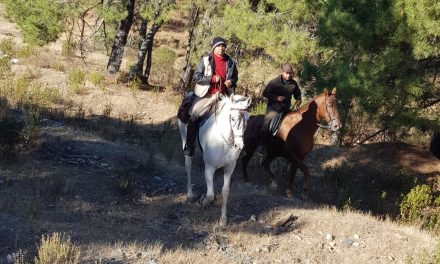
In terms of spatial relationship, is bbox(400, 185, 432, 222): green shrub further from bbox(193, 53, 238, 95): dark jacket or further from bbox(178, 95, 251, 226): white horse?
bbox(193, 53, 238, 95): dark jacket

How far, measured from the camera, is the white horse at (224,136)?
22.5 feet

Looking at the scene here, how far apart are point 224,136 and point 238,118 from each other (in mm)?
454

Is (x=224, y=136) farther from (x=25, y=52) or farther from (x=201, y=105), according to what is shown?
(x=25, y=52)

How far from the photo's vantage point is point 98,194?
328 inches

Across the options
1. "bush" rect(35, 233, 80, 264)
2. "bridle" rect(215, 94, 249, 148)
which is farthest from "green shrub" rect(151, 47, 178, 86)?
"bush" rect(35, 233, 80, 264)

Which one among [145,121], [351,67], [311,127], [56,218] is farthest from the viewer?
[145,121]

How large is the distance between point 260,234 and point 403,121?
489cm

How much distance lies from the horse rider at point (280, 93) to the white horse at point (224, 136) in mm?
2884

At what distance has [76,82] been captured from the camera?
17.5 metres

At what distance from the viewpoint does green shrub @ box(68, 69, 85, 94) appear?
17.0 meters

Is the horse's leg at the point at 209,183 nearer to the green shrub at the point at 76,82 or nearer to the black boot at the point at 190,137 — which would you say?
the black boot at the point at 190,137

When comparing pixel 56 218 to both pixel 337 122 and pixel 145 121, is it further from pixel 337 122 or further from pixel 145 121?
pixel 145 121

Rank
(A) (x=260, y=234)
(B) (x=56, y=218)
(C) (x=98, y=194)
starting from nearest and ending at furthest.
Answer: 1. (B) (x=56, y=218)
2. (A) (x=260, y=234)
3. (C) (x=98, y=194)

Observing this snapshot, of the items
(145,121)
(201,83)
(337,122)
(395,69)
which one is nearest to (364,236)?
(337,122)
